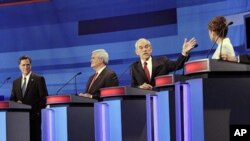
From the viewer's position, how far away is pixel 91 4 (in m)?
8.02

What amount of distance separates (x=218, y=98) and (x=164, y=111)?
0.66m

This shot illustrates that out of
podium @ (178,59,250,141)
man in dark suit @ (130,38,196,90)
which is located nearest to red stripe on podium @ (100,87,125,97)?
man in dark suit @ (130,38,196,90)

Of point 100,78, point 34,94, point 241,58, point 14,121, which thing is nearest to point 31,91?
point 34,94

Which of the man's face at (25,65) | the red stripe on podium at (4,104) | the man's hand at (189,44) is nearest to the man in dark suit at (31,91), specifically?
→ the man's face at (25,65)

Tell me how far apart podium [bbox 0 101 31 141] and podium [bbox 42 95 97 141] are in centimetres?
61

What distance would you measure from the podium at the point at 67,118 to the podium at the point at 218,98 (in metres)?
1.88

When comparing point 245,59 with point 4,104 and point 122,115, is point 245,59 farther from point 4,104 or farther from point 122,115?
point 4,104

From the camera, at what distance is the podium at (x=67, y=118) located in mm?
4949

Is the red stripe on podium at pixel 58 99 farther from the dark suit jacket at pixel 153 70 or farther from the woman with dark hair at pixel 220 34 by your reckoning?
the woman with dark hair at pixel 220 34

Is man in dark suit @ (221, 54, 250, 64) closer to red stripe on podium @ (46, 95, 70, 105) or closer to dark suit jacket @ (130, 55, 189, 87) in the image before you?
dark suit jacket @ (130, 55, 189, 87)

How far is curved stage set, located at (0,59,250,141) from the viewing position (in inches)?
127

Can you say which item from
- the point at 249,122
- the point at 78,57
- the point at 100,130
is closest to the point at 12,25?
the point at 78,57

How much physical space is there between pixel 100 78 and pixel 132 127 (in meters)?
1.06

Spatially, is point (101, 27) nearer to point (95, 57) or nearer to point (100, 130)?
point (95, 57)
